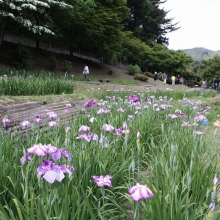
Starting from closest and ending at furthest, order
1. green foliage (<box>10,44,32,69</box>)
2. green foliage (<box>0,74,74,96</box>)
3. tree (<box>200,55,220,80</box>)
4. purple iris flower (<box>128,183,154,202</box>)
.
Result: purple iris flower (<box>128,183,154,202</box>), green foliage (<box>0,74,74,96</box>), green foliage (<box>10,44,32,69</box>), tree (<box>200,55,220,80</box>)

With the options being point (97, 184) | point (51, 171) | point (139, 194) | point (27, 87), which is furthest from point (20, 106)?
point (139, 194)

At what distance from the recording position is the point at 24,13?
53.3ft

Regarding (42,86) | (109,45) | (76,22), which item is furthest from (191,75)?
(42,86)

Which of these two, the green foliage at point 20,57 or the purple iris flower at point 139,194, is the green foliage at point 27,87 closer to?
the purple iris flower at point 139,194

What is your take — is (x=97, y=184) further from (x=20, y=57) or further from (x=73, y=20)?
(x=73, y=20)

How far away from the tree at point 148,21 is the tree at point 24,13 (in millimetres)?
26325

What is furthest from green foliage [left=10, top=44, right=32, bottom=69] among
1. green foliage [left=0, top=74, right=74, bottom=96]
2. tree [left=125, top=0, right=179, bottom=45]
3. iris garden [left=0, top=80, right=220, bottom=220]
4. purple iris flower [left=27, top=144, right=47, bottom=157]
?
tree [left=125, top=0, right=179, bottom=45]

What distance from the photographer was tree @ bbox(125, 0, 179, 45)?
4228cm

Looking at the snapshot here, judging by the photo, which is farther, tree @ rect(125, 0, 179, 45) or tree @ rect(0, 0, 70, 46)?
tree @ rect(125, 0, 179, 45)

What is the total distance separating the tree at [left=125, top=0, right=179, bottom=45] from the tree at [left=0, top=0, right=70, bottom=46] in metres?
26.3

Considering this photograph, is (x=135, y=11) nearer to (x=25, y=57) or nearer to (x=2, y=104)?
(x=25, y=57)

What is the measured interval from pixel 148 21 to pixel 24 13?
1292 inches

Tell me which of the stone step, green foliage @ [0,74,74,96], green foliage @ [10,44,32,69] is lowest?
the stone step

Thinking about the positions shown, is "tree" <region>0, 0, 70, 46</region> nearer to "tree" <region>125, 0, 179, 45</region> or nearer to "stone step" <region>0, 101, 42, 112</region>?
"stone step" <region>0, 101, 42, 112</region>
